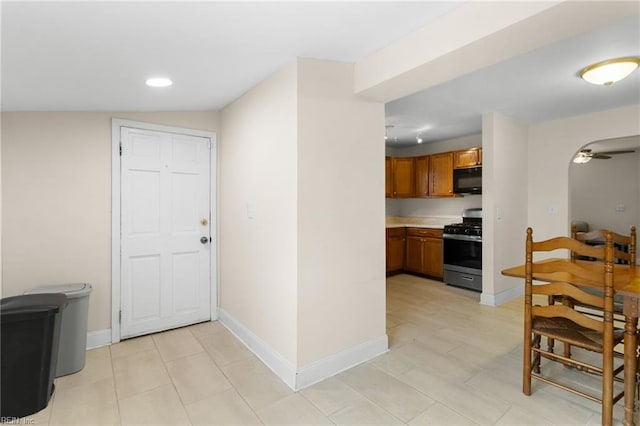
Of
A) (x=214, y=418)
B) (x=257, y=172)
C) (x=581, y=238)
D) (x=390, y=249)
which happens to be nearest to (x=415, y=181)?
(x=390, y=249)

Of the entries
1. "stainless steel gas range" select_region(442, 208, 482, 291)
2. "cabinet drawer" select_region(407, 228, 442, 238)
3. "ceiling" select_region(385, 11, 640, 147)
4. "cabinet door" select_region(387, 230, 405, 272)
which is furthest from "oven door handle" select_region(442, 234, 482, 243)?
"ceiling" select_region(385, 11, 640, 147)

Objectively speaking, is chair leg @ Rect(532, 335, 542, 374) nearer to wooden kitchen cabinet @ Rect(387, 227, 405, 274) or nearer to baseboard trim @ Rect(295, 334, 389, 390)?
baseboard trim @ Rect(295, 334, 389, 390)

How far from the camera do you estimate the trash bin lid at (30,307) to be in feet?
6.17

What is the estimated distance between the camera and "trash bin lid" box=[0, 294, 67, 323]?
1.88 meters

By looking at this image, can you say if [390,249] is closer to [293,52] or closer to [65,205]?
[293,52]

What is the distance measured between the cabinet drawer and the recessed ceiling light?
4.35 meters

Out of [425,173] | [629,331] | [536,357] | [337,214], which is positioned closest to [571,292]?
[629,331]

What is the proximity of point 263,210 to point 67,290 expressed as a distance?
5.34 feet

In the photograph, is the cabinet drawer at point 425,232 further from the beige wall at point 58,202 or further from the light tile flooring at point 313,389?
the beige wall at point 58,202

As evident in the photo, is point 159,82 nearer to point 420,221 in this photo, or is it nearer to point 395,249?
point 395,249

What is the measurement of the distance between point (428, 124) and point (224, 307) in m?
3.62

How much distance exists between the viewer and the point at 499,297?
4016 mm

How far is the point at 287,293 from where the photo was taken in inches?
91.6

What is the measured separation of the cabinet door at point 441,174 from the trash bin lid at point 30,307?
5.09m
